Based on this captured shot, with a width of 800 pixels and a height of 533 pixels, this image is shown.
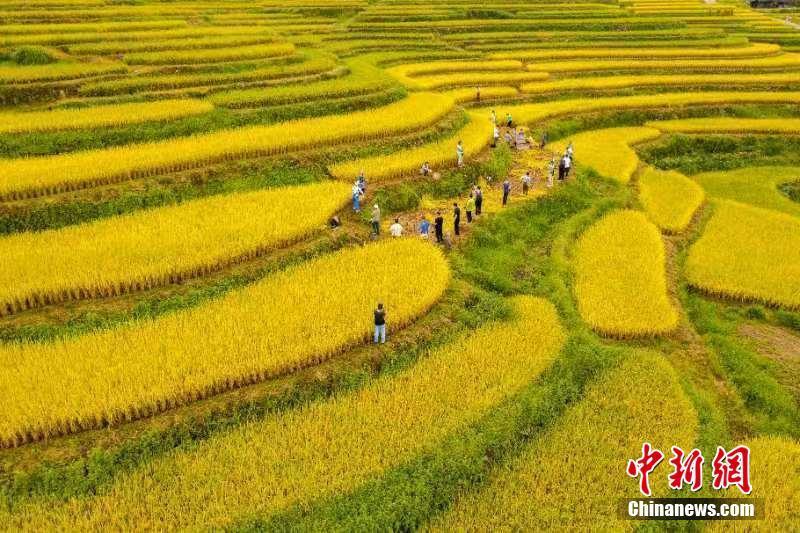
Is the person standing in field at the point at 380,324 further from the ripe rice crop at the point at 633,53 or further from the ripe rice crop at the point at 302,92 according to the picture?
the ripe rice crop at the point at 633,53

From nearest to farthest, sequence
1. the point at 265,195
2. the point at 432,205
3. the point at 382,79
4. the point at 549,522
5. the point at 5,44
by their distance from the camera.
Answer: the point at 549,522 < the point at 265,195 < the point at 432,205 < the point at 5,44 < the point at 382,79

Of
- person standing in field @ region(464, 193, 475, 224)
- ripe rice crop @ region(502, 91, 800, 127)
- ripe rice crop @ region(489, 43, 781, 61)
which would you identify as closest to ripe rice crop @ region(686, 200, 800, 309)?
person standing in field @ region(464, 193, 475, 224)

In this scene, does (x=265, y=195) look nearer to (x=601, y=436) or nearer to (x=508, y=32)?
(x=601, y=436)

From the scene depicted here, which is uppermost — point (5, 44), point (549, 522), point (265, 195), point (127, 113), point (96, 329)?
point (5, 44)

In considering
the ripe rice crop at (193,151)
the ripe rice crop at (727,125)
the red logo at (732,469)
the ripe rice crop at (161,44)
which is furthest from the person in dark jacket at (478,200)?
the ripe rice crop at (161,44)

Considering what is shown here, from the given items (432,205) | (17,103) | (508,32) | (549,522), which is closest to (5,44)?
(17,103)

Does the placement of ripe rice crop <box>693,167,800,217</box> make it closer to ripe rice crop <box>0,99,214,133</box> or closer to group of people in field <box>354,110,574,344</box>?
group of people in field <box>354,110,574,344</box>
